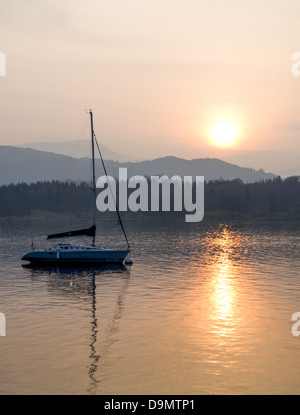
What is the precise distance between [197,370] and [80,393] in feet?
25.7

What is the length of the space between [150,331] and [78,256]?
138 ft

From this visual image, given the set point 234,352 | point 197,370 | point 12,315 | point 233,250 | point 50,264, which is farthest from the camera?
point 233,250

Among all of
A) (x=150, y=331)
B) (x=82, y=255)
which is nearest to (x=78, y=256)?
(x=82, y=255)

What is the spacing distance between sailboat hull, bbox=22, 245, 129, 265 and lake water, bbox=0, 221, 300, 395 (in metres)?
2.22

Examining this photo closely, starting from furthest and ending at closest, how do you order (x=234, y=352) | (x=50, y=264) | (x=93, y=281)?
1. (x=50, y=264)
2. (x=93, y=281)
3. (x=234, y=352)

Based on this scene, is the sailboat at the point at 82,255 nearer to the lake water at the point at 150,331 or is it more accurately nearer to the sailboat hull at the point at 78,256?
A: the sailboat hull at the point at 78,256

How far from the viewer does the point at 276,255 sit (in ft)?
328

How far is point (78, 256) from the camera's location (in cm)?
8356

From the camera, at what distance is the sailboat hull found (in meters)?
82.9

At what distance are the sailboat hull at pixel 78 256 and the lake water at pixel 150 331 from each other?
222 centimetres

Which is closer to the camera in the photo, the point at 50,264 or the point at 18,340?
the point at 18,340

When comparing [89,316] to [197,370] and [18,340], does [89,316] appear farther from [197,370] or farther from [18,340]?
[197,370]

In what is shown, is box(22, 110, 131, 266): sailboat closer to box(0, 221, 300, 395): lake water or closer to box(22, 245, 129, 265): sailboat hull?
box(22, 245, 129, 265): sailboat hull
